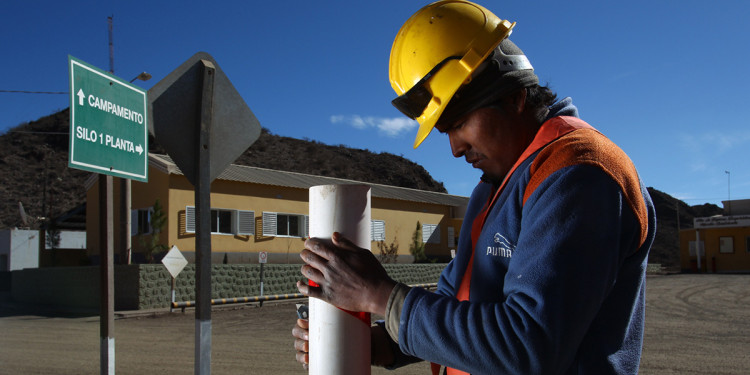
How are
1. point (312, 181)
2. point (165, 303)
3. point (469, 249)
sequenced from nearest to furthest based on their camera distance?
point (469, 249)
point (165, 303)
point (312, 181)

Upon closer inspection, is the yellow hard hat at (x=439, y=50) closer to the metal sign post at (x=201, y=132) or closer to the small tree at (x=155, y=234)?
the metal sign post at (x=201, y=132)

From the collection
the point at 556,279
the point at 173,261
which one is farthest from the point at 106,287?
the point at 173,261

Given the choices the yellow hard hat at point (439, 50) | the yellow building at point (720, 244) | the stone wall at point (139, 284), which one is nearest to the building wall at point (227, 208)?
the stone wall at point (139, 284)

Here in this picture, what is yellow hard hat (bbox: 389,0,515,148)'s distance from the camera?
152cm

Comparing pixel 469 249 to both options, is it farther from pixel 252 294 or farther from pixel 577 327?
pixel 252 294

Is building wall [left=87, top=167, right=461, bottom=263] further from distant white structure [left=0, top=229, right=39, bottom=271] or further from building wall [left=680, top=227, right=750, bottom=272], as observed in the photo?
building wall [left=680, top=227, right=750, bottom=272]

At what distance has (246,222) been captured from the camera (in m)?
24.5

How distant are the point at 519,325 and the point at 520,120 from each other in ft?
2.09

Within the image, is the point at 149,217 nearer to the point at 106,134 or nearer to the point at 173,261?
the point at 173,261

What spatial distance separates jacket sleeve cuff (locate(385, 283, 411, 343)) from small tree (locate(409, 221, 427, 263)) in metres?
30.3

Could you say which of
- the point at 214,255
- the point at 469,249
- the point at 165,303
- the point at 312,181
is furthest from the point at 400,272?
the point at 469,249

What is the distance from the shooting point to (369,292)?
1.33m

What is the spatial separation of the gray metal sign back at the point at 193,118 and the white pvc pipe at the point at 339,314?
173cm

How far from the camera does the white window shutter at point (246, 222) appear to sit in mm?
24203
